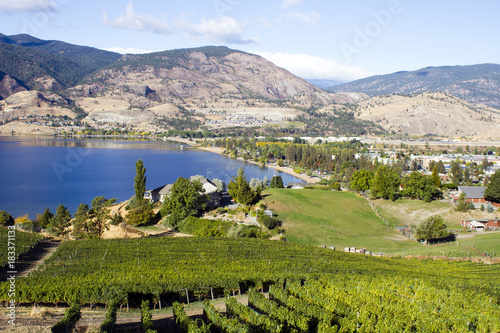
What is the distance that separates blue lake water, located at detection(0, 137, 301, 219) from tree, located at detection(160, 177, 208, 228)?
20332 mm

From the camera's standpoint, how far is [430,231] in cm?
3388

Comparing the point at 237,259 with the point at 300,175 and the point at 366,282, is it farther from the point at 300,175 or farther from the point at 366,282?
the point at 300,175

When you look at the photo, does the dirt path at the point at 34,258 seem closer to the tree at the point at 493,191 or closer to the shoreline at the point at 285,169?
the tree at the point at 493,191

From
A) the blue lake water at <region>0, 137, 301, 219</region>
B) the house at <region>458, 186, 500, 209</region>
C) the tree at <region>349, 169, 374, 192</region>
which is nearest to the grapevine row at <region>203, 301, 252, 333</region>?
the blue lake water at <region>0, 137, 301, 219</region>

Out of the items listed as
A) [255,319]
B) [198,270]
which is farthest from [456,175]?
[255,319]

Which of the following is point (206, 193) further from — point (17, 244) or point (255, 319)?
point (255, 319)

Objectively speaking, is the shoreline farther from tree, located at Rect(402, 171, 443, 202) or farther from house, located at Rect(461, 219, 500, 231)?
house, located at Rect(461, 219, 500, 231)

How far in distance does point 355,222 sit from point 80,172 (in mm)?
65477

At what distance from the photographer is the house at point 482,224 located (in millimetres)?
38125

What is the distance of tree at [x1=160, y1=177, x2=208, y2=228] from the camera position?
126ft

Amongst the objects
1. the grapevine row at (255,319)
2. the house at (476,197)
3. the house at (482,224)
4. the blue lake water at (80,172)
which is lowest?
the blue lake water at (80,172)

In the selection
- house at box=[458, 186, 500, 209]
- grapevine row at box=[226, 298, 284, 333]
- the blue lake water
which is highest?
grapevine row at box=[226, 298, 284, 333]

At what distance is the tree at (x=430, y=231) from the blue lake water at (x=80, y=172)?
125 feet

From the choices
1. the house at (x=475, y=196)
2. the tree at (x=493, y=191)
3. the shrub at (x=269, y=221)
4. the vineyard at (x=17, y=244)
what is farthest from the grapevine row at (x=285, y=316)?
the tree at (x=493, y=191)
